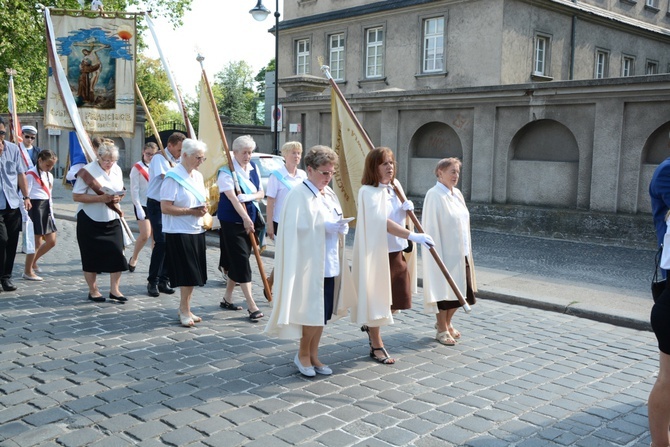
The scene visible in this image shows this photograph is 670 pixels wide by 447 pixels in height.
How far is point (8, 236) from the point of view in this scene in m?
8.59

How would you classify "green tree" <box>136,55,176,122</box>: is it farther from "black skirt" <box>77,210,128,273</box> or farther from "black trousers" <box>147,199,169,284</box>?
"black skirt" <box>77,210,128,273</box>

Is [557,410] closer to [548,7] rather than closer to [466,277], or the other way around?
[466,277]

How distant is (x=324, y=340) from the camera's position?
255 inches

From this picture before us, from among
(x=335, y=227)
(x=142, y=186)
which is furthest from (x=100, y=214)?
(x=335, y=227)

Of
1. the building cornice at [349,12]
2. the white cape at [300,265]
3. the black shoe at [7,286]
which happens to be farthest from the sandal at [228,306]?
the building cornice at [349,12]

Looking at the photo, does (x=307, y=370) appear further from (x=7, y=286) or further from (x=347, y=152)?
(x=7, y=286)

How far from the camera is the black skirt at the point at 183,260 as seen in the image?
268 inches

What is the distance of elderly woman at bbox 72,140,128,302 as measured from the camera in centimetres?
762

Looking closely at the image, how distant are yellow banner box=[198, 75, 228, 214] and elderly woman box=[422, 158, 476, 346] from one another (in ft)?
8.31

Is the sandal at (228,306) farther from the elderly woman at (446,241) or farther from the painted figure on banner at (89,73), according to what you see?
the painted figure on banner at (89,73)

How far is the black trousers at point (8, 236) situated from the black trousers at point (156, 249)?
1.62 m

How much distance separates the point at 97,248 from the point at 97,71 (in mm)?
2394

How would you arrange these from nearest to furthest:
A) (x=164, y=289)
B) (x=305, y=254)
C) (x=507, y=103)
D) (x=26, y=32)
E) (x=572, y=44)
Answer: (x=305, y=254) < (x=164, y=289) < (x=507, y=103) < (x=26, y=32) < (x=572, y=44)

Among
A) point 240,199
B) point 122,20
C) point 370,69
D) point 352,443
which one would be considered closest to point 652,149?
point 240,199
